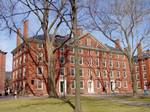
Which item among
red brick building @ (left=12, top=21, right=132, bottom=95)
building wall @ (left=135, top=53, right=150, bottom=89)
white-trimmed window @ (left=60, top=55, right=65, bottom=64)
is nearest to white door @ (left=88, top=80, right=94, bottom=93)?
red brick building @ (left=12, top=21, right=132, bottom=95)

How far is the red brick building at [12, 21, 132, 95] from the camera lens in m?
42.9

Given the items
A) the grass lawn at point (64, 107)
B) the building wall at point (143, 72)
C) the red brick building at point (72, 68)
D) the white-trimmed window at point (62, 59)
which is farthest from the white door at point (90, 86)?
the grass lawn at point (64, 107)

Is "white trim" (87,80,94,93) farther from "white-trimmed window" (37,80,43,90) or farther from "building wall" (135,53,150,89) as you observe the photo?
"building wall" (135,53,150,89)

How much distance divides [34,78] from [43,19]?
699 inches

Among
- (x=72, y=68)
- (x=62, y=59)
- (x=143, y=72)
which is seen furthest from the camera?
(x=143, y=72)

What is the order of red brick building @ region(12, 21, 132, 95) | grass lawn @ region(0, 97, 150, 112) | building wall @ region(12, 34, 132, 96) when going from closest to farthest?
grass lawn @ region(0, 97, 150, 112) → red brick building @ region(12, 21, 132, 95) → building wall @ region(12, 34, 132, 96)

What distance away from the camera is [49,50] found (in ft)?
90.3

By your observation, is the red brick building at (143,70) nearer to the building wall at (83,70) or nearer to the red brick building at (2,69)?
the building wall at (83,70)

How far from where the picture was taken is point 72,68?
48.7m

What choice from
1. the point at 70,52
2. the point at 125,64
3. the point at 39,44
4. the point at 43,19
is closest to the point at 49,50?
the point at 43,19

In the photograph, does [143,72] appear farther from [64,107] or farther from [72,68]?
[64,107]

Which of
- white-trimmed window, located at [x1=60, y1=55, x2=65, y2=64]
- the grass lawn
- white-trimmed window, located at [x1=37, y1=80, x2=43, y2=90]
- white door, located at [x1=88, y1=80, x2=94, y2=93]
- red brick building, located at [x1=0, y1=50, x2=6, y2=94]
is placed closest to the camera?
the grass lawn

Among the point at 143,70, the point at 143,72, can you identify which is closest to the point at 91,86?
the point at 143,72

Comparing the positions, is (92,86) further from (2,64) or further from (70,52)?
(2,64)
